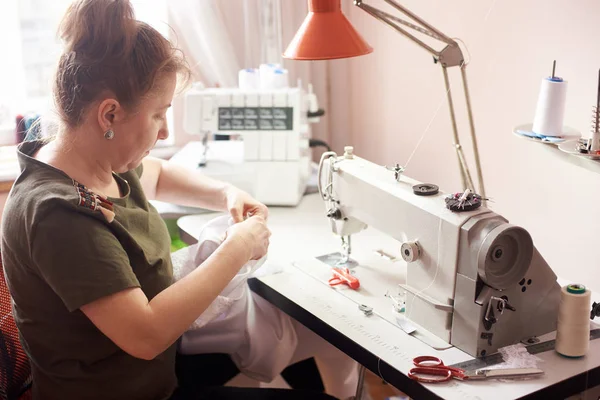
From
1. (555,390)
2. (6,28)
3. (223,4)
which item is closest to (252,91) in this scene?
(223,4)

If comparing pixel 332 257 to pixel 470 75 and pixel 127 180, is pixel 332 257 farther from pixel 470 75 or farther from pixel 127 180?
pixel 470 75

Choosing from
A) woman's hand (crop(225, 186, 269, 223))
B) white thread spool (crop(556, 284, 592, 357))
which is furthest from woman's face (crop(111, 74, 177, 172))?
white thread spool (crop(556, 284, 592, 357))

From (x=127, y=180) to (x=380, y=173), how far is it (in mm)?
527

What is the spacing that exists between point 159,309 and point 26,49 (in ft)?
5.28

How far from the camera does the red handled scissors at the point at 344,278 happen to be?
162 cm

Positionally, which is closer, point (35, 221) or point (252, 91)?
point (35, 221)

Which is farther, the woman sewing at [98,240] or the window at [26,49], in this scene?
the window at [26,49]

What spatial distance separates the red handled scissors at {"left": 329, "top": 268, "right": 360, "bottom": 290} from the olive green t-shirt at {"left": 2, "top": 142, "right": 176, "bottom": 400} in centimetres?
38

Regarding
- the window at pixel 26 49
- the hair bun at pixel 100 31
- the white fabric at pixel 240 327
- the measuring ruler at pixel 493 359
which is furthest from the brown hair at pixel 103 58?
the window at pixel 26 49

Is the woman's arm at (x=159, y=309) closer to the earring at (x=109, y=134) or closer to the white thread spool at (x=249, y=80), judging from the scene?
the earring at (x=109, y=134)

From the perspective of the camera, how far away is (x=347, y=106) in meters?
2.70

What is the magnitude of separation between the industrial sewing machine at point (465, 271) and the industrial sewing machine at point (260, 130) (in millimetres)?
614

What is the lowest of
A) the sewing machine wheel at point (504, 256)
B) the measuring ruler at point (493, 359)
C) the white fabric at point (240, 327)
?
the white fabric at point (240, 327)

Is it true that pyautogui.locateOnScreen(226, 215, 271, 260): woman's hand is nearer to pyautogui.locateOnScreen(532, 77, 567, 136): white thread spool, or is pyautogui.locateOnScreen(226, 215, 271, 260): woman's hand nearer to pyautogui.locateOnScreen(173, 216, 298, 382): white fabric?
pyautogui.locateOnScreen(173, 216, 298, 382): white fabric
